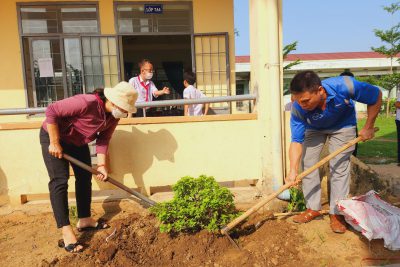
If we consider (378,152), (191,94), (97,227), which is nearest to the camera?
(97,227)

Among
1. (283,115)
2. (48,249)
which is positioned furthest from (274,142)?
(48,249)

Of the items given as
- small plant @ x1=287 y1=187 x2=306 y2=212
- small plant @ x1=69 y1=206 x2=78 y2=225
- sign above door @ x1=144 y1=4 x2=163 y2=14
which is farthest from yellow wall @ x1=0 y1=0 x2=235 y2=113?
small plant @ x1=287 y1=187 x2=306 y2=212

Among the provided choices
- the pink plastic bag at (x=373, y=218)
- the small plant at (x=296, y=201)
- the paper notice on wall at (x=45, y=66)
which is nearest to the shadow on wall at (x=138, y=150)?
the small plant at (x=296, y=201)

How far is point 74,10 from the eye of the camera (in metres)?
6.25

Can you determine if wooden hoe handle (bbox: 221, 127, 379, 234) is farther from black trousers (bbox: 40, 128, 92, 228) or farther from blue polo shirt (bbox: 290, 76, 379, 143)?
black trousers (bbox: 40, 128, 92, 228)

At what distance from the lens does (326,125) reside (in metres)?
2.95

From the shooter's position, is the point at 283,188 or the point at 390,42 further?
the point at 390,42

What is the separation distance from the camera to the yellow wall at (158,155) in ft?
11.7

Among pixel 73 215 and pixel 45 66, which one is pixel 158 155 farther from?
pixel 45 66

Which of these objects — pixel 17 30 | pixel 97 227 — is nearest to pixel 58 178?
pixel 97 227

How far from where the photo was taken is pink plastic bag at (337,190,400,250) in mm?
2691

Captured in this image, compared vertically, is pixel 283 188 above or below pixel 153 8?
below

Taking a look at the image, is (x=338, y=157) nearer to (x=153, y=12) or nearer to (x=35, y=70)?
(x=153, y=12)

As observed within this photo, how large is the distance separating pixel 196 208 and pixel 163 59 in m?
9.55
